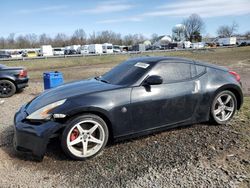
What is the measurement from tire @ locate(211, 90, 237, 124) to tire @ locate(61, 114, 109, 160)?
2.17m

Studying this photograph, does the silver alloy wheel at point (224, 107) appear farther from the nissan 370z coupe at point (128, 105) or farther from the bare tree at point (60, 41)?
the bare tree at point (60, 41)

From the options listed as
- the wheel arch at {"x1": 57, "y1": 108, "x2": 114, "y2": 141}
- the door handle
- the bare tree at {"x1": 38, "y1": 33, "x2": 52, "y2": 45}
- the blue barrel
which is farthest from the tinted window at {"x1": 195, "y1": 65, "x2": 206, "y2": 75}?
the bare tree at {"x1": 38, "y1": 33, "x2": 52, "y2": 45}

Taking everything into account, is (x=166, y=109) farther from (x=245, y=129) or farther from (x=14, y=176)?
(x=14, y=176)

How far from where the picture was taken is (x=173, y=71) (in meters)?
4.85

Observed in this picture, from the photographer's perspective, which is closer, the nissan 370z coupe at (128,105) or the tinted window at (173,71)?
the nissan 370z coupe at (128,105)

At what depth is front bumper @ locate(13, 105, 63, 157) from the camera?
12.6ft

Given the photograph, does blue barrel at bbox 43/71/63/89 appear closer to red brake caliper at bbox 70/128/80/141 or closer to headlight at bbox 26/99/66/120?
headlight at bbox 26/99/66/120

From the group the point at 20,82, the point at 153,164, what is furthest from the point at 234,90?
the point at 20,82

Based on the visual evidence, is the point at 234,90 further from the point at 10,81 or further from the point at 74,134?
the point at 10,81

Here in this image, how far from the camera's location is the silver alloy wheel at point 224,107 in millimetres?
5148

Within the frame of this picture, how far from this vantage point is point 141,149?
4.27 meters

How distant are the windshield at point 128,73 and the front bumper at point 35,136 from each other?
1338 millimetres

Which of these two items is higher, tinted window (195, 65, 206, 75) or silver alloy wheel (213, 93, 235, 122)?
tinted window (195, 65, 206, 75)

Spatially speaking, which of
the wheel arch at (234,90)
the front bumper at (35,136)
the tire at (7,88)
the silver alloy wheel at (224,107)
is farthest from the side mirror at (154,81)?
the tire at (7,88)
